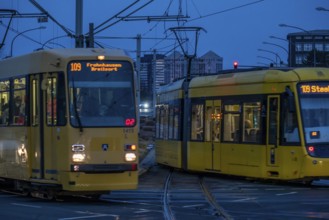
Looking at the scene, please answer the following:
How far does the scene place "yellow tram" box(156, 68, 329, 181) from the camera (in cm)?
1827

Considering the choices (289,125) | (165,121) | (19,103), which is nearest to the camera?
(19,103)

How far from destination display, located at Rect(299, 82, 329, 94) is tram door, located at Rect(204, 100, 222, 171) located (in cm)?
347

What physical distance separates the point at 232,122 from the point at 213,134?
3.58 feet

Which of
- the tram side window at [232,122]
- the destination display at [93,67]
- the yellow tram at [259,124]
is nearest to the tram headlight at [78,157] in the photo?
the destination display at [93,67]

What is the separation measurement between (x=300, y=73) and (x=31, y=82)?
7.79m

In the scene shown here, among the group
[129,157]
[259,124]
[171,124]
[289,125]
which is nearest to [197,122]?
[171,124]

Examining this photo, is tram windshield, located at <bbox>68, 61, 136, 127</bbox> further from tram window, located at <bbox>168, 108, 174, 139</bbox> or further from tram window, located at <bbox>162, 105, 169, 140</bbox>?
tram window, located at <bbox>162, 105, 169, 140</bbox>

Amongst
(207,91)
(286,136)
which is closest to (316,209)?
(286,136)

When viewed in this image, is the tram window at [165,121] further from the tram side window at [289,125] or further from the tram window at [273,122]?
the tram side window at [289,125]

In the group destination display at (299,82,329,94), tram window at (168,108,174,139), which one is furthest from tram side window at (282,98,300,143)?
tram window at (168,108,174,139)

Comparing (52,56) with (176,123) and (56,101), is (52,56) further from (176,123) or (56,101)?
(176,123)

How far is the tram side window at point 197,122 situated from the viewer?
874 inches

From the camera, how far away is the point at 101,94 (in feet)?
47.8

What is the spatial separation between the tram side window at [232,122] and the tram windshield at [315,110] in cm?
248
